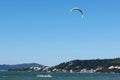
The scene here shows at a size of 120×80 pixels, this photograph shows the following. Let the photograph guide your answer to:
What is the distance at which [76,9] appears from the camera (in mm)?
48062

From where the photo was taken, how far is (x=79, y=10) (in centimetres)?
4741

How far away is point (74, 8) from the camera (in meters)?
48.5

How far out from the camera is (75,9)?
48.1m

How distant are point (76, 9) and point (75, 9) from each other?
10 centimetres

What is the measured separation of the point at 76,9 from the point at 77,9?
134 millimetres

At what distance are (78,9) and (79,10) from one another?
374 mm

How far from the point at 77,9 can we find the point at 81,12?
2.10ft

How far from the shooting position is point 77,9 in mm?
47969

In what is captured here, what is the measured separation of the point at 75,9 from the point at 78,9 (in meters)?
0.45

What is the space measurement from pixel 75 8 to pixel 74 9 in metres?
0.32

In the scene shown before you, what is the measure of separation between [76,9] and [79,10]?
2.37 ft

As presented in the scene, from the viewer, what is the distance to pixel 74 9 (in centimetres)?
4806

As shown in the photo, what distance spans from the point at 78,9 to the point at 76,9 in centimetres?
36
